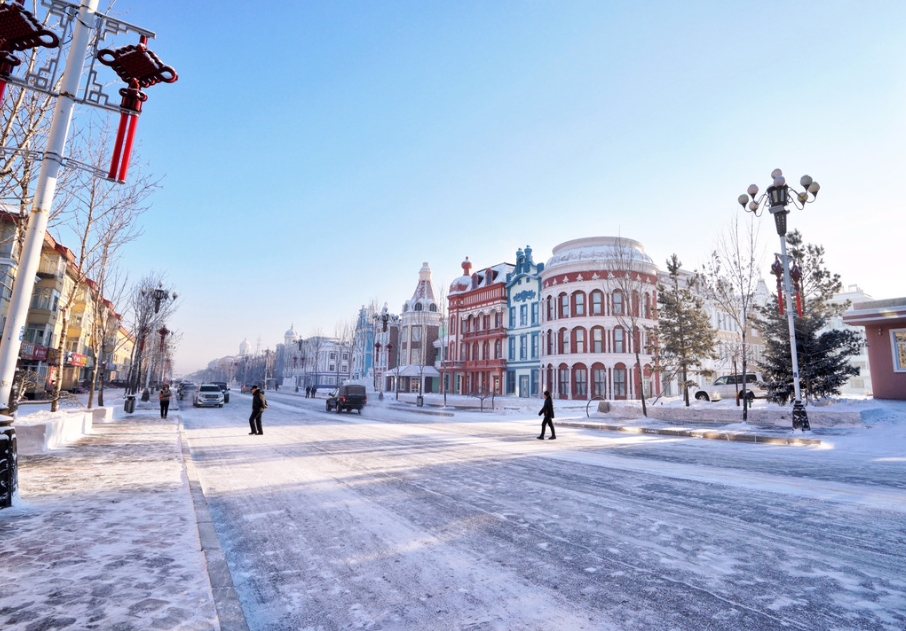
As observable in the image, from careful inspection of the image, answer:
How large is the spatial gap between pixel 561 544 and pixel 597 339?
1464 inches

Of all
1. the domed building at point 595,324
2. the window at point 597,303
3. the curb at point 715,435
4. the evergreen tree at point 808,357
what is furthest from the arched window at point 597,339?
the curb at point 715,435

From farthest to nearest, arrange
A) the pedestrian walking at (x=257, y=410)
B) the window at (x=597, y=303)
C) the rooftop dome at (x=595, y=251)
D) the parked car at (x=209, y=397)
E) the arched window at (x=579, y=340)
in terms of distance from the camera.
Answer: the arched window at (x=579, y=340) → the window at (x=597, y=303) → the rooftop dome at (x=595, y=251) → the parked car at (x=209, y=397) → the pedestrian walking at (x=257, y=410)

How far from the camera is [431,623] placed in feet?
11.0

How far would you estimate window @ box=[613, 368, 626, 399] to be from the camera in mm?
39125

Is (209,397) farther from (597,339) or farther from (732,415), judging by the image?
(732,415)

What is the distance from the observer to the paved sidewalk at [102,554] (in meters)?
3.18

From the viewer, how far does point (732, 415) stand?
21.7m

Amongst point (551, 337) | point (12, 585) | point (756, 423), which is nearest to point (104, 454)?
point (12, 585)

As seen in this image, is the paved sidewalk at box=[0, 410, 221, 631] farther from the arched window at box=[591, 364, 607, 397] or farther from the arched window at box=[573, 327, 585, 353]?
the arched window at box=[573, 327, 585, 353]

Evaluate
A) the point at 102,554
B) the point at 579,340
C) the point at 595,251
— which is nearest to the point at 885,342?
the point at 579,340

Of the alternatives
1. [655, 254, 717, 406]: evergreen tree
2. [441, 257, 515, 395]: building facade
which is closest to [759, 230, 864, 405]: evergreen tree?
[655, 254, 717, 406]: evergreen tree

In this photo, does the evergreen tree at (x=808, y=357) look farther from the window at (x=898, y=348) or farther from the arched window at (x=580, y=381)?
the arched window at (x=580, y=381)

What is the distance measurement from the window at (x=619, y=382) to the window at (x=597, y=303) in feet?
16.7

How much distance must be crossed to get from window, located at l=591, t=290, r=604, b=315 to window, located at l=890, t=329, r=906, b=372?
64.9 ft
